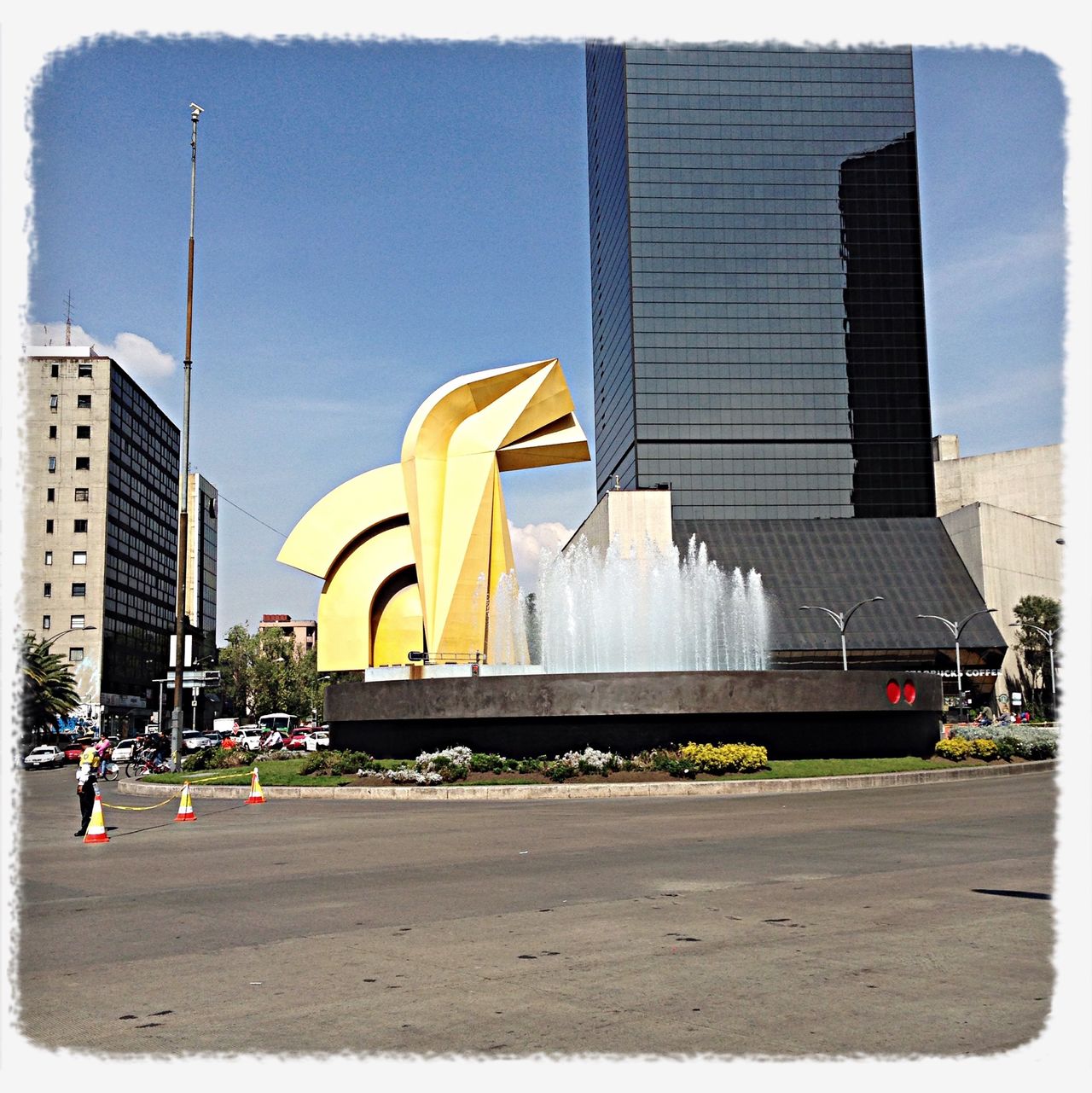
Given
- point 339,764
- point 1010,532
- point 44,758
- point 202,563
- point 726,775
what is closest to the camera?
point 726,775

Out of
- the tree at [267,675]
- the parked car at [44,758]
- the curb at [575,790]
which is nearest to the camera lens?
the curb at [575,790]

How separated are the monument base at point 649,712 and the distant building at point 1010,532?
5180cm

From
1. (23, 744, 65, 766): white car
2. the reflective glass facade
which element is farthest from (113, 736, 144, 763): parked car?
the reflective glass facade

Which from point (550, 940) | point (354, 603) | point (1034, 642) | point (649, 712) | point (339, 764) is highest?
point (354, 603)

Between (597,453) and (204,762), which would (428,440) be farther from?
(597,453)

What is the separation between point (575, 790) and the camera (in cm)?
2316

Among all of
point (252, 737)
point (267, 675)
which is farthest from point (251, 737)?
point (267, 675)

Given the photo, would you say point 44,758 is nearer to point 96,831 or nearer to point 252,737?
point 252,737

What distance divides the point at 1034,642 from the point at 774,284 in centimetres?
5342

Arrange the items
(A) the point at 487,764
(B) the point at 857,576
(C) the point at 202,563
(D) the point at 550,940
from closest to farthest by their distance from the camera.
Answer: (D) the point at 550,940
(A) the point at 487,764
(B) the point at 857,576
(C) the point at 202,563

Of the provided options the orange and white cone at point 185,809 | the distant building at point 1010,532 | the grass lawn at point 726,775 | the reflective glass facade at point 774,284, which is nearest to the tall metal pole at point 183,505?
the grass lawn at point 726,775

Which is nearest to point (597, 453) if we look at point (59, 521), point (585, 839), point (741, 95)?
point (741, 95)

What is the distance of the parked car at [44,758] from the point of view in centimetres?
4991

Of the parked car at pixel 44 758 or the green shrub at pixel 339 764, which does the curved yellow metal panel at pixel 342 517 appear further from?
the parked car at pixel 44 758
